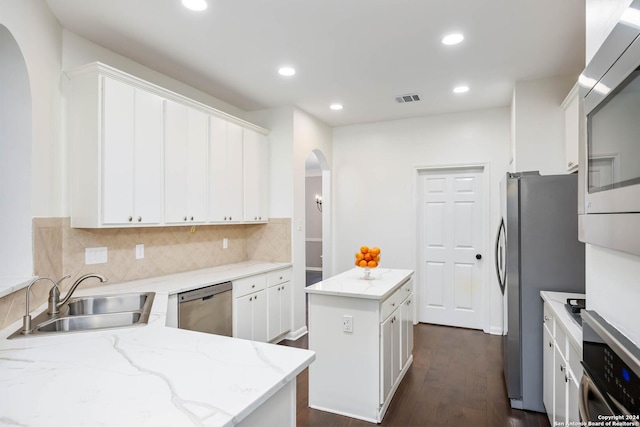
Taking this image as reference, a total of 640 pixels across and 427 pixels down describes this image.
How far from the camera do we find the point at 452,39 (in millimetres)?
2691

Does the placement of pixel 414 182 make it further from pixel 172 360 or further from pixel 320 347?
pixel 172 360

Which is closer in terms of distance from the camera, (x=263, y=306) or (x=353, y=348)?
(x=353, y=348)

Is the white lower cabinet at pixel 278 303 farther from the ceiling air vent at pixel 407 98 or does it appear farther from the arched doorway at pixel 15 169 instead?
the ceiling air vent at pixel 407 98

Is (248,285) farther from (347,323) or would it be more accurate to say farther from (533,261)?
(533,261)

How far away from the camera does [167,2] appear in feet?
7.29

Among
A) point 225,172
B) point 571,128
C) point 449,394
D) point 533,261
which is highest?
point 571,128

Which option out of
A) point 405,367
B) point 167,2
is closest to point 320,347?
point 405,367

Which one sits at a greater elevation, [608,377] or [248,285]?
[608,377]

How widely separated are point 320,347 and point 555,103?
3097 mm

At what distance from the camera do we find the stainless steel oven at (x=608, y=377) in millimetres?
790

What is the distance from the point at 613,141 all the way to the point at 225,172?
322 centimetres

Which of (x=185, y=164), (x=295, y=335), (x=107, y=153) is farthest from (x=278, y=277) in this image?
(x=107, y=153)

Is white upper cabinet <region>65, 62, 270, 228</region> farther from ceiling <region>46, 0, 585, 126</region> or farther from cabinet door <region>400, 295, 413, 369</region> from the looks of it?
cabinet door <region>400, 295, 413, 369</region>

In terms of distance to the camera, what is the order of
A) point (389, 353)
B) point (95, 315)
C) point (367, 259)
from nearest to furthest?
point (95, 315) < point (389, 353) < point (367, 259)
